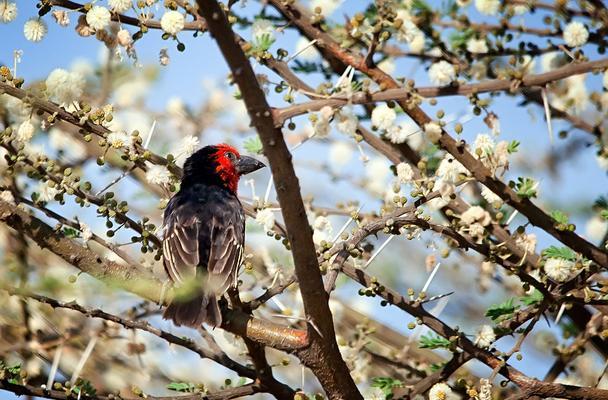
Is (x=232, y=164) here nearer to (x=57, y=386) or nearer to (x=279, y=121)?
(x=57, y=386)

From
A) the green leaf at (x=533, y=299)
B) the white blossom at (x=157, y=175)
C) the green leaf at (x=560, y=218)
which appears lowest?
the green leaf at (x=533, y=299)

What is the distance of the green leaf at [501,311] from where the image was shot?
375 centimetres

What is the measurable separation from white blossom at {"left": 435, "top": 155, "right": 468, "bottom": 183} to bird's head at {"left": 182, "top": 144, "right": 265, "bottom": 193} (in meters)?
2.26

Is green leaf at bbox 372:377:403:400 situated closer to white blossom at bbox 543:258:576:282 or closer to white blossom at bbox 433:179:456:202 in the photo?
white blossom at bbox 543:258:576:282

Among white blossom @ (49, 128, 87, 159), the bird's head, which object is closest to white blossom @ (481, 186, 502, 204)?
the bird's head

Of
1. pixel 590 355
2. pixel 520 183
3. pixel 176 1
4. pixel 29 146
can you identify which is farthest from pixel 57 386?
pixel 590 355

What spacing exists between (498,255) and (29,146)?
1976 mm

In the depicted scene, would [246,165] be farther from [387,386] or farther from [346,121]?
[346,121]

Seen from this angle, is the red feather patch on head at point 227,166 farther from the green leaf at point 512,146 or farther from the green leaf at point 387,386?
the green leaf at point 512,146

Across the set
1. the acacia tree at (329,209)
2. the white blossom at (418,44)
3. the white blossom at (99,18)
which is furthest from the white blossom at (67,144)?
the white blossom at (418,44)

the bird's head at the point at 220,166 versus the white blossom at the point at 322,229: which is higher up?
the bird's head at the point at 220,166

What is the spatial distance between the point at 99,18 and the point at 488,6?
1784 millimetres

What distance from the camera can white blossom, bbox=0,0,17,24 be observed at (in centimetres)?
360

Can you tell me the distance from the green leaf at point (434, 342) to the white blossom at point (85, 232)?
144cm
